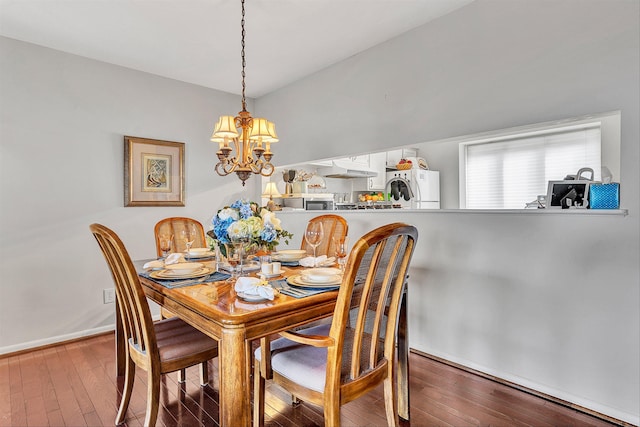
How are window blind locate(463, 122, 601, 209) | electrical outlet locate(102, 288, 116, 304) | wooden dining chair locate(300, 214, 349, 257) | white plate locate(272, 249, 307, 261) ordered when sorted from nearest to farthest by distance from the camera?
white plate locate(272, 249, 307, 261), wooden dining chair locate(300, 214, 349, 257), electrical outlet locate(102, 288, 116, 304), window blind locate(463, 122, 601, 209)

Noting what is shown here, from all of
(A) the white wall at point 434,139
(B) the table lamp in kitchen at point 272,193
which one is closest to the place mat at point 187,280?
(A) the white wall at point 434,139

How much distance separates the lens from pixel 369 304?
1.28m

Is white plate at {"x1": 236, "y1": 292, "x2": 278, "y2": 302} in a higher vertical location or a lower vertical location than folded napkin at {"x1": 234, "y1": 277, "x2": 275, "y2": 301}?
lower

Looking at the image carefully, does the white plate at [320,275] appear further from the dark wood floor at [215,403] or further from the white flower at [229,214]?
the dark wood floor at [215,403]

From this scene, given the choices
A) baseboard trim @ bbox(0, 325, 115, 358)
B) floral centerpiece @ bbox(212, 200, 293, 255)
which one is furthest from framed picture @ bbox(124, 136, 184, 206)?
floral centerpiece @ bbox(212, 200, 293, 255)

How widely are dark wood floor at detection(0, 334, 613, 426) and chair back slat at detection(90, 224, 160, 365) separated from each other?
562 millimetres

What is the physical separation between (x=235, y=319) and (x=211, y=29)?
228 cm

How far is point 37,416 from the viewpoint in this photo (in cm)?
183

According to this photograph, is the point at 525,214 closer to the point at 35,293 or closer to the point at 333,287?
the point at 333,287

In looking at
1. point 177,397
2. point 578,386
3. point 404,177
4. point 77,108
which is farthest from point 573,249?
point 77,108

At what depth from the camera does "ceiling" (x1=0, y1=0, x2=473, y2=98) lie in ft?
7.40

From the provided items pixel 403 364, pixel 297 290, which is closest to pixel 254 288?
pixel 297 290

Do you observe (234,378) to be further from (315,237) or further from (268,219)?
(315,237)

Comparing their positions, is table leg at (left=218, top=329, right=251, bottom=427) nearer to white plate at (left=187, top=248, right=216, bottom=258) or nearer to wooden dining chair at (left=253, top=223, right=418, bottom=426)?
wooden dining chair at (left=253, top=223, right=418, bottom=426)
